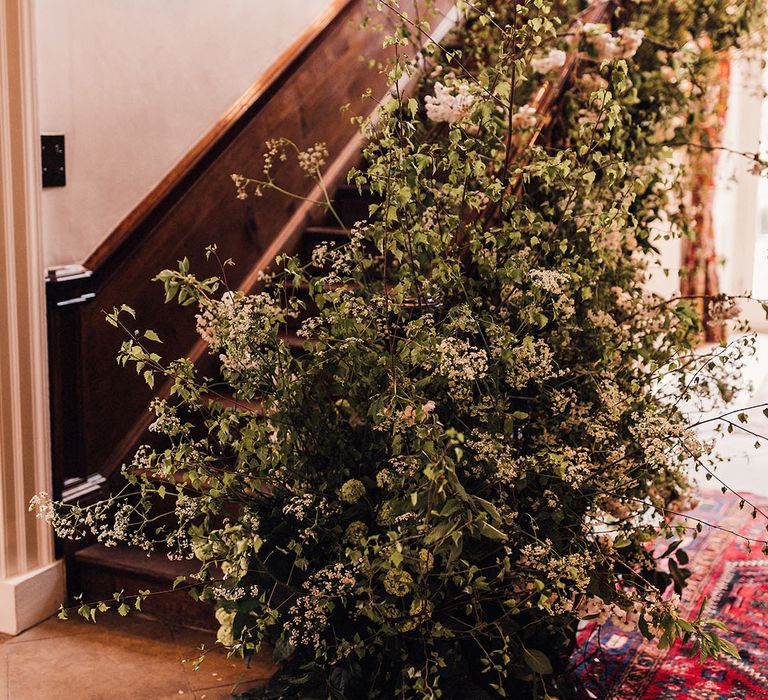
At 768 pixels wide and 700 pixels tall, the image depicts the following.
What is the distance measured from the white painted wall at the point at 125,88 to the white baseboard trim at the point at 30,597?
1.01 m

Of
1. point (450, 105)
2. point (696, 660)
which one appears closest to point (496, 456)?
point (450, 105)

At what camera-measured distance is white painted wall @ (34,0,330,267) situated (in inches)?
131

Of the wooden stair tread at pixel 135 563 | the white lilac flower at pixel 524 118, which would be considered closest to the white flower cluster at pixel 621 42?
the white lilac flower at pixel 524 118

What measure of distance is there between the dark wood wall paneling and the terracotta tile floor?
465 millimetres

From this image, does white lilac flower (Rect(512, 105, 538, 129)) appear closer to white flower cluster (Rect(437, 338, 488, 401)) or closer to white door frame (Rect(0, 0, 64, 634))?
white flower cluster (Rect(437, 338, 488, 401))

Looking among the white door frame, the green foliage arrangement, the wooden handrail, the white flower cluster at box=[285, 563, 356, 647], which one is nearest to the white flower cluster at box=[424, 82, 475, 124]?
the green foliage arrangement

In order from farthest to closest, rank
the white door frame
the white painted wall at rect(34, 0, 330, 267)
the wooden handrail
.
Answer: the wooden handrail → the white painted wall at rect(34, 0, 330, 267) → the white door frame

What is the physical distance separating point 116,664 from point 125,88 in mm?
1940

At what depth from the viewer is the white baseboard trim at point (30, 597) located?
3.21 meters

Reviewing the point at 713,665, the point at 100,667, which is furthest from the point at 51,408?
the point at 713,665

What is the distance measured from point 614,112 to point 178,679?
1.95 m

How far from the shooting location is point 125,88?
3617 millimetres

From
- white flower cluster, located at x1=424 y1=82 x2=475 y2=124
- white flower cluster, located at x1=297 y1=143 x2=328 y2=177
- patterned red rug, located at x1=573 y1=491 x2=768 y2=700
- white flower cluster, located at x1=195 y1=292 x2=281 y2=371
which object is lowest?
patterned red rug, located at x1=573 y1=491 x2=768 y2=700

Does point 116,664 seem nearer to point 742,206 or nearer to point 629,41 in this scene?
point 629,41
